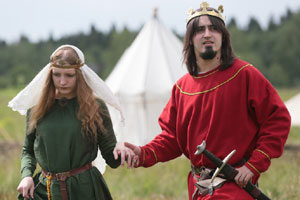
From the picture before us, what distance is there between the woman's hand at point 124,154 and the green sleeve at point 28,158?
61cm

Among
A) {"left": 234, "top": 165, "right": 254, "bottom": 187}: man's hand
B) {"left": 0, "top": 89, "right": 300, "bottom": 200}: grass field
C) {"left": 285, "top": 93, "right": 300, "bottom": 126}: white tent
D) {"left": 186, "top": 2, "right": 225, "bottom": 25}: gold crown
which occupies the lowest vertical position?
{"left": 0, "top": 89, "right": 300, "bottom": 200}: grass field

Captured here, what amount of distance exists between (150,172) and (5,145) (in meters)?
6.37

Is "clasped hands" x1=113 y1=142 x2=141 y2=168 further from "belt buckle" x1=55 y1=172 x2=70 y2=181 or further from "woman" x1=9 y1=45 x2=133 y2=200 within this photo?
"belt buckle" x1=55 y1=172 x2=70 y2=181

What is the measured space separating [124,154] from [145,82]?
22.6 ft

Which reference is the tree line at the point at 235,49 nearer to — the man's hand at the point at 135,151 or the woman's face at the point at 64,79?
the woman's face at the point at 64,79

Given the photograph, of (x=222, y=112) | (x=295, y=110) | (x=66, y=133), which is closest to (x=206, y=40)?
(x=222, y=112)

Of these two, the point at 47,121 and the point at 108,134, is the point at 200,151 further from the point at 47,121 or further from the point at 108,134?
the point at 47,121

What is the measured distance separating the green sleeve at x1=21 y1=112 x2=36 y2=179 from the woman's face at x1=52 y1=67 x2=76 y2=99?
1.23 ft

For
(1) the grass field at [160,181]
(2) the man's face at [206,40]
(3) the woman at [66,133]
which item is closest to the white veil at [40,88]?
(3) the woman at [66,133]

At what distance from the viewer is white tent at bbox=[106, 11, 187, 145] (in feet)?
32.6

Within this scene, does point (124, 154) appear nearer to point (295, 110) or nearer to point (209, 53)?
point (209, 53)

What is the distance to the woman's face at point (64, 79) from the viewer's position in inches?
128

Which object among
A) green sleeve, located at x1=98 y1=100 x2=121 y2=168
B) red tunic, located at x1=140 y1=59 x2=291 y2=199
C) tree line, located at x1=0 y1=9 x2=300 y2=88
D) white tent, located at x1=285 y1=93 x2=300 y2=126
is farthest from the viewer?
tree line, located at x1=0 y1=9 x2=300 y2=88

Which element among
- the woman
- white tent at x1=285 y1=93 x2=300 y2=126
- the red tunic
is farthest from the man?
white tent at x1=285 y1=93 x2=300 y2=126
